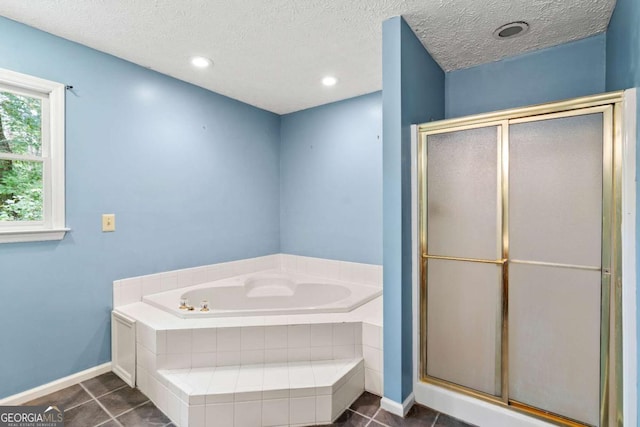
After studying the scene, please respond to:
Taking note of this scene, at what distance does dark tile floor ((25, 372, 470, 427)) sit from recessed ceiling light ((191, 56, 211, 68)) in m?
2.34

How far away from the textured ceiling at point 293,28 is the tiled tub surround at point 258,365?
6.05 ft

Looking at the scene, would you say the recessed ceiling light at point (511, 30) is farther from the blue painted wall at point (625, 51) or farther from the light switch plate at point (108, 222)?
the light switch plate at point (108, 222)

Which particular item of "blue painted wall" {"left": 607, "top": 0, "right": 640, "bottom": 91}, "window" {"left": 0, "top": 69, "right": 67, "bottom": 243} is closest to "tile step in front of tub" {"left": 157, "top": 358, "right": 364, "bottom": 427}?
"window" {"left": 0, "top": 69, "right": 67, "bottom": 243}

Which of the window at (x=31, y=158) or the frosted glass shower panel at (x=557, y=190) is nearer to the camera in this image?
the frosted glass shower panel at (x=557, y=190)

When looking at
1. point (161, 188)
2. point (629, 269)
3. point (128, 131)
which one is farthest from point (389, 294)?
point (128, 131)

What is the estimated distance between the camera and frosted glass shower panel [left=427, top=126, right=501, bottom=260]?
5.75ft

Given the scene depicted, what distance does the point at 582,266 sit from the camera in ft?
4.95

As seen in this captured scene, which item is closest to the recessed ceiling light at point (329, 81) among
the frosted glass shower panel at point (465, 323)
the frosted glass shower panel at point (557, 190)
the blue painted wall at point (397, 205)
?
the blue painted wall at point (397, 205)

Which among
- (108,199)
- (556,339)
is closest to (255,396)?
(556,339)

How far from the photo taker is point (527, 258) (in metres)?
1.66

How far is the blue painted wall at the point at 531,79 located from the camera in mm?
2008

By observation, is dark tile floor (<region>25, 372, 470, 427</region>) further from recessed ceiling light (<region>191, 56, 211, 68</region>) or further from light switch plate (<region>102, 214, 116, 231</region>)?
recessed ceiling light (<region>191, 56, 211, 68</region>)

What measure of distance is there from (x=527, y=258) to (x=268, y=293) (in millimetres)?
2263

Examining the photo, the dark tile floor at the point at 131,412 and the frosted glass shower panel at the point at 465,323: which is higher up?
the frosted glass shower panel at the point at 465,323
